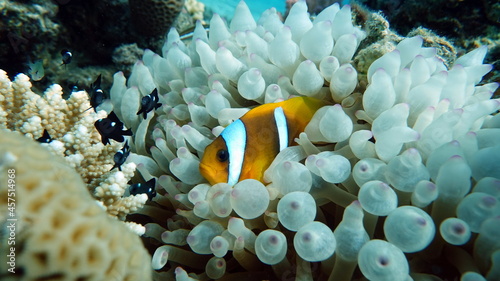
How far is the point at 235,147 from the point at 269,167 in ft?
0.64

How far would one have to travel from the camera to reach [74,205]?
930 mm

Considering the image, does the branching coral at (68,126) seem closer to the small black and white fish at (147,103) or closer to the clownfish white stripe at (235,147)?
the small black and white fish at (147,103)

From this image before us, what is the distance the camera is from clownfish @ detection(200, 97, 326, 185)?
160 cm

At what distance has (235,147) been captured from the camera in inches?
63.3

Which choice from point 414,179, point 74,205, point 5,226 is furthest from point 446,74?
point 5,226

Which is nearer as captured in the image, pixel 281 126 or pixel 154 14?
pixel 281 126

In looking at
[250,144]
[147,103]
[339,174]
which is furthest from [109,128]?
[339,174]

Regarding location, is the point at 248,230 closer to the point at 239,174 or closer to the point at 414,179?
the point at 239,174

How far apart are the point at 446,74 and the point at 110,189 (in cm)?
170

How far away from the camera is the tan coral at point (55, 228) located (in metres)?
0.85

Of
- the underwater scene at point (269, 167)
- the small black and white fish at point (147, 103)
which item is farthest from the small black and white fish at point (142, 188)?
the small black and white fish at point (147, 103)

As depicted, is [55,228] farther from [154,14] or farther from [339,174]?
[154,14]

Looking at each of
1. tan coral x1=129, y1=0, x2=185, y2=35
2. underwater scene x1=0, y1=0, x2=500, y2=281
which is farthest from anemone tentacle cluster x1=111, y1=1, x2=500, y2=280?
tan coral x1=129, y1=0, x2=185, y2=35

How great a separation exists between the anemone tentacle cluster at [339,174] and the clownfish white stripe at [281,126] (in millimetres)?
94
